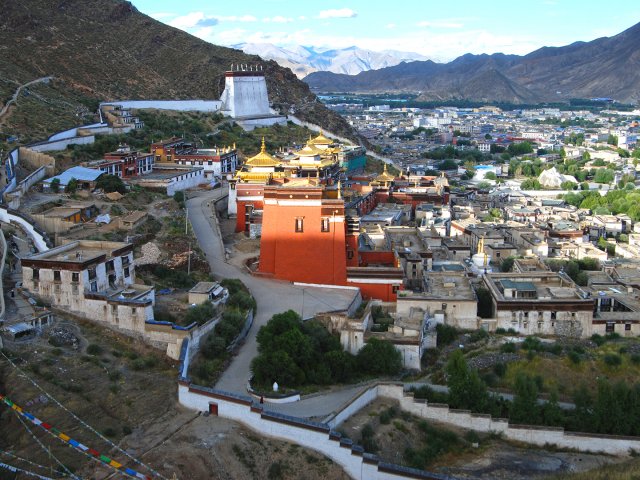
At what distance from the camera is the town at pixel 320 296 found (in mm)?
16547

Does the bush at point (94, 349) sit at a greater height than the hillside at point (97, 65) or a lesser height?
lesser

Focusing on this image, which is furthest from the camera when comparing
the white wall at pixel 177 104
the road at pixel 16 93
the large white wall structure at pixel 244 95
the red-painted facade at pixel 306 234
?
the large white wall structure at pixel 244 95

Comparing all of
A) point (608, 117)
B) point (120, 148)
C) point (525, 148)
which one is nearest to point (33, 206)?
point (120, 148)

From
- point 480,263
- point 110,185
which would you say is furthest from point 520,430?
point 110,185

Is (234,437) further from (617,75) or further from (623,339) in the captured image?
(617,75)

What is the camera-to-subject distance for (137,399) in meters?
14.9

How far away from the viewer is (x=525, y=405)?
17062 millimetres

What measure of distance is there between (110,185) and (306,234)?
936cm

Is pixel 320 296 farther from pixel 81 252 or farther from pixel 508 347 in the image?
pixel 81 252

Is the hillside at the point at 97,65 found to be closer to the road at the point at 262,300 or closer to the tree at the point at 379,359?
the road at the point at 262,300

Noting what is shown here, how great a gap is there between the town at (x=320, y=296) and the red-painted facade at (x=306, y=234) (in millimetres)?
58

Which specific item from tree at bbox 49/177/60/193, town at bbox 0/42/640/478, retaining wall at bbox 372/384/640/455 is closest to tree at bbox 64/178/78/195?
town at bbox 0/42/640/478

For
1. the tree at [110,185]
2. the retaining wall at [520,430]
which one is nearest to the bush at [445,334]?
the retaining wall at [520,430]

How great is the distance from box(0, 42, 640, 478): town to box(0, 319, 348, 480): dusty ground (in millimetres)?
161
